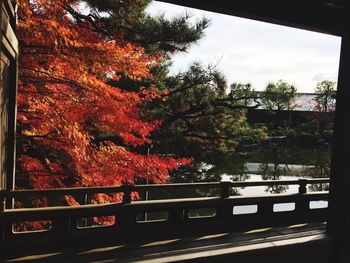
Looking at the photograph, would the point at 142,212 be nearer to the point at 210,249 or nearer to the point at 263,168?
the point at 210,249

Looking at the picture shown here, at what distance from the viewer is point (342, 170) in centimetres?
438

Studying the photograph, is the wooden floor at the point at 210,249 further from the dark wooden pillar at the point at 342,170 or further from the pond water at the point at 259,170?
the pond water at the point at 259,170

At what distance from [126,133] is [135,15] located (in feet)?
10.3

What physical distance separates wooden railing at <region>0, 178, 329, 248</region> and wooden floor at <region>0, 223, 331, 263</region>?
0.52 ft

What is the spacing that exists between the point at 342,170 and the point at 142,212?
2.57 m

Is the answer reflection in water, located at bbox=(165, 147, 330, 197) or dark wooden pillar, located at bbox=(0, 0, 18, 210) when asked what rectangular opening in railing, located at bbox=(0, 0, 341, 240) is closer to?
dark wooden pillar, located at bbox=(0, 0, 18, 210)

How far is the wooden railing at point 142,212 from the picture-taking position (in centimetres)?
387

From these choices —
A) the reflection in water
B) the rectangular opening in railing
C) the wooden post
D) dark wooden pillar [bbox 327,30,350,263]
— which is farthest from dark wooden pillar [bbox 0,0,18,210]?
the reflection in water

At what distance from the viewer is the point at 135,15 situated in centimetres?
880

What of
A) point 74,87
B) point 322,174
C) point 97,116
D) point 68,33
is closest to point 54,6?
point 68,33

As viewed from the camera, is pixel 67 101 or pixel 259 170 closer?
pixel 67 101

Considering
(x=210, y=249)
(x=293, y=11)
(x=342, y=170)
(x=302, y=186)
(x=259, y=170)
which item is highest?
(x=293, y=11)

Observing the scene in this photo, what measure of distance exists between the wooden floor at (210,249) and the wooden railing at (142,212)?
0.52 ft

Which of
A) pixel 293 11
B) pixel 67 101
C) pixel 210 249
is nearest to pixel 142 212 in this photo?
pixel 210 249
